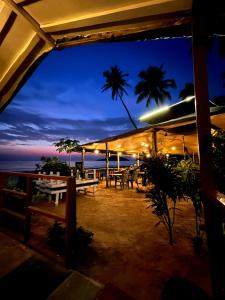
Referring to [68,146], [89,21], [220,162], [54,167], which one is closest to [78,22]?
[89,21]

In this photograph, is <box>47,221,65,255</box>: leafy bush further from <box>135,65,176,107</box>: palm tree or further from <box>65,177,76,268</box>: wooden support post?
<box>135,65,176,107</box>: palm tree

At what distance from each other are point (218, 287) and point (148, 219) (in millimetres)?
3148

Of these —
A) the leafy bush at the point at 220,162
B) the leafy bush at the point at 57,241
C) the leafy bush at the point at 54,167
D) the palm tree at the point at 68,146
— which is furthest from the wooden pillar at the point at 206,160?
the palm tree at the point at 68,146

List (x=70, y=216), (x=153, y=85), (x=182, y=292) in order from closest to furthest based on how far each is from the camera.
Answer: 1. (x=182, y=292)
2. (x=70, y=216)
3. (x=153, y=85)

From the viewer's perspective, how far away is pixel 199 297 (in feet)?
4.65

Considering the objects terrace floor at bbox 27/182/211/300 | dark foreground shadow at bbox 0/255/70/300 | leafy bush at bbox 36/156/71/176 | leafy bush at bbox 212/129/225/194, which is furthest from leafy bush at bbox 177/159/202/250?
leafy bush at bbox 36/156/71/176

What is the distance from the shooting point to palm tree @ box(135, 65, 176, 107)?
2631 cm

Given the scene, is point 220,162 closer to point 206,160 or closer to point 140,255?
point 206,160

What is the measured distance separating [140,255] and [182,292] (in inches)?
62.2

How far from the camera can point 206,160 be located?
1.87m

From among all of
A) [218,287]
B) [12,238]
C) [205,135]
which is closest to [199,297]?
[218,287]

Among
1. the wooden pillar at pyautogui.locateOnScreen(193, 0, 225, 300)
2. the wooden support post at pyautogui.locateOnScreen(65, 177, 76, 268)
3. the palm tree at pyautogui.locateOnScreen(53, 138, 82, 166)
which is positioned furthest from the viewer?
the palm tree at pyautogui.locateOnScreen(53, 138, 82, 166)

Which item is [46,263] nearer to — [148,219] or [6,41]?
[148,219]

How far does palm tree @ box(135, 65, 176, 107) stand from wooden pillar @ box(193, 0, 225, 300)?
83.4 feet
